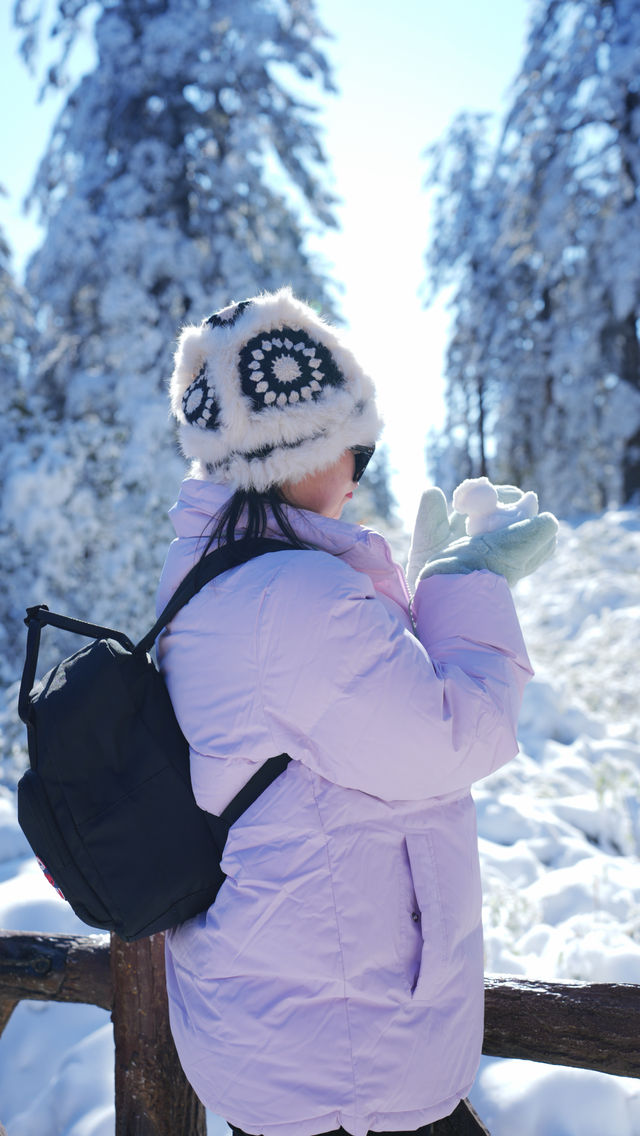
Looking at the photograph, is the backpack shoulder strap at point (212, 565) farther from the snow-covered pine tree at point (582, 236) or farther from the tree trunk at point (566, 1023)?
the snow-covered pine tree at point (582, 236)

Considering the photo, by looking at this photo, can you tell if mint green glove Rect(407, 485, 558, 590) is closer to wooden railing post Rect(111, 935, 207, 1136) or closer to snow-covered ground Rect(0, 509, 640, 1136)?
wooden railing post Rect(111, 935, 207, 1136)

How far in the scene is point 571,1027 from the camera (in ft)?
6.13

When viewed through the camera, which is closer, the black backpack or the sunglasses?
the black backpack

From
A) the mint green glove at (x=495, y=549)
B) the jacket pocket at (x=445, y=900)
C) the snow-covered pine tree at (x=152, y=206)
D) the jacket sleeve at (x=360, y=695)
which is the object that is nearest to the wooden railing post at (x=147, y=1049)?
the jacket pocket at (x=445, y=900)

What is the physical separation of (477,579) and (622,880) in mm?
2746

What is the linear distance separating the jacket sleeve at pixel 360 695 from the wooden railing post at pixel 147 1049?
1129mm

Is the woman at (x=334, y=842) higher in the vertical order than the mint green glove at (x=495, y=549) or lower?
lower

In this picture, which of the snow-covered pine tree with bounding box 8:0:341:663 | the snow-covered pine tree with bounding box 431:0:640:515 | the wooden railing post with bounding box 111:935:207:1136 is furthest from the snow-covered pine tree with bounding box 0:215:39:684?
the snow-covered pine tree with bounding box 431:0:640:515

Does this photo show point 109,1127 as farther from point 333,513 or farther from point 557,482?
point 557,482

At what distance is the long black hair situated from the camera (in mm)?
1462

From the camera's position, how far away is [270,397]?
148cm

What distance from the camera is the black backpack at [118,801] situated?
1.34 meters

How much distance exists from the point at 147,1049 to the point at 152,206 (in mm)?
8102

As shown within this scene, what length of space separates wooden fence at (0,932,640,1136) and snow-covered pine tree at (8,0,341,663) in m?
4.70
